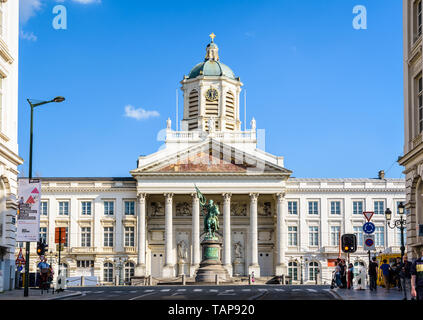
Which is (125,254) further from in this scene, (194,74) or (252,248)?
(194,74)

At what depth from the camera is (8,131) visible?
4078 cm

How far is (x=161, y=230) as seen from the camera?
98.7 m

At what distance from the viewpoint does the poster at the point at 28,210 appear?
115 feet

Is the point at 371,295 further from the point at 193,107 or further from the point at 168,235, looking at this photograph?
the point at 193,107

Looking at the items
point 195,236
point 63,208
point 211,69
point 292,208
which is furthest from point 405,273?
point 211,69

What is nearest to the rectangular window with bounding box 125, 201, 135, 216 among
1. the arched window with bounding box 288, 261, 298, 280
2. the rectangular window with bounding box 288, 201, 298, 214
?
the rectangular window with bounding box 288, 201, 298, 214

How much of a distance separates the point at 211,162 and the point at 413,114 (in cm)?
5734

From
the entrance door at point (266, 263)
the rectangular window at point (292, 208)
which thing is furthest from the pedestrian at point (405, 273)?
the entrance door at point (266, 263)

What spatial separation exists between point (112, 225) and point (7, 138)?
190 ft

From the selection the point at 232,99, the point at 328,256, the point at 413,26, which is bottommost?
the point at 328,256

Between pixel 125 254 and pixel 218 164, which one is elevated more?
pixel 218 164

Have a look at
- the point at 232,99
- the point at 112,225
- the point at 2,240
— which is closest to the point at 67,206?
the point at 112,225

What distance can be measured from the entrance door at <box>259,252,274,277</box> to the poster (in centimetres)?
6528

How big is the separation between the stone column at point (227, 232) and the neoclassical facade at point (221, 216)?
13 cm
